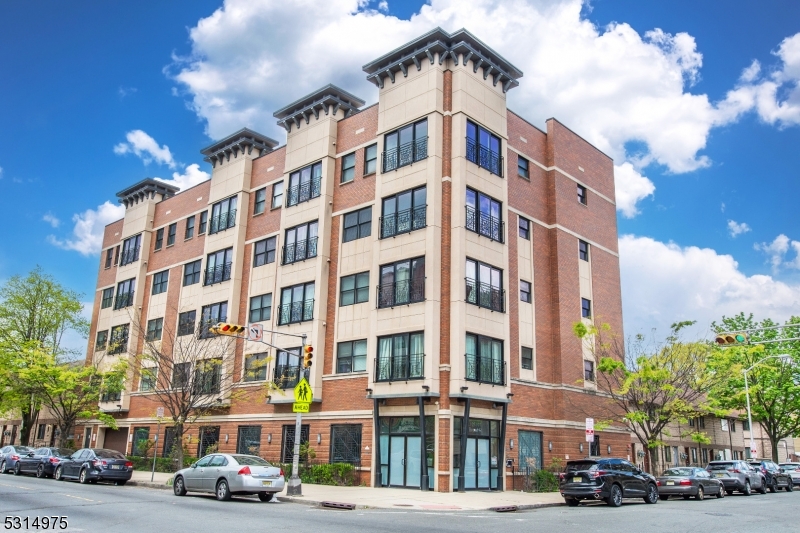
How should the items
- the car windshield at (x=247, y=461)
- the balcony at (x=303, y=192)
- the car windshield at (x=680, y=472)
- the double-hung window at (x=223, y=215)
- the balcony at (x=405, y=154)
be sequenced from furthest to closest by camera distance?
the double-hung window at (x=223, y=215) < the balcony at (x=303, y=192) < the balcony at (x=405, y=154) < the car windshield at (x=680, y=472) < the car windshield at (x=247, y=461)

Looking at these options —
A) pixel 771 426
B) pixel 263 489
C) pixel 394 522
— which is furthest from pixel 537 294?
pixel 771 426

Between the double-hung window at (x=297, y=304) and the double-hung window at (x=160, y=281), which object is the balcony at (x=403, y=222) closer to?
the double-hung window at (x=297, y=304)

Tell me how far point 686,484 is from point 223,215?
29.4 meters

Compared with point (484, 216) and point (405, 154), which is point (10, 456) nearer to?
point (405, 154)

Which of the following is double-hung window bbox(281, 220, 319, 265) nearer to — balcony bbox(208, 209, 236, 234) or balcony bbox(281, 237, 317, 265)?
balcony bbox(281, 237, 317, 265)

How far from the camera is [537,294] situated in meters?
35.0

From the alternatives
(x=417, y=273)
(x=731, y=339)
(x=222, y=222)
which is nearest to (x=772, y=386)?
(x=731, y=339)

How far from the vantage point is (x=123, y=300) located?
1966 inches

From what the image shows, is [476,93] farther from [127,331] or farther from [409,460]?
[127,331]

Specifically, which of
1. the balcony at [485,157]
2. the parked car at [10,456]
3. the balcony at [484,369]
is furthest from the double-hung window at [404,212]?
the parked car at [10,456]

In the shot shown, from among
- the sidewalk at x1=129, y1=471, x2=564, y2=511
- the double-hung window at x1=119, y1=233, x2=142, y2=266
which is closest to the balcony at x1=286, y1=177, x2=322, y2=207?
the sidewalk at x1=129, y1=471, x2=564, y2=511

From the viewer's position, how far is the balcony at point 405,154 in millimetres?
31656

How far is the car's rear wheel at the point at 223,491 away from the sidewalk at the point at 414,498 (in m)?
2.11

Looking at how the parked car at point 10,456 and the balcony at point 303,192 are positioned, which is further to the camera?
the balcony at point 303,192
